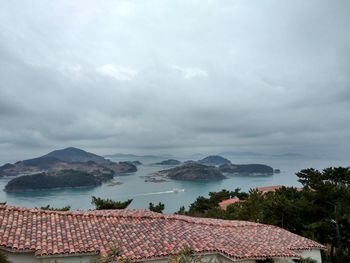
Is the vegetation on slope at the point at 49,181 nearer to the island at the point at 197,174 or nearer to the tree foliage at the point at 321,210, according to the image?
the island at the point at 197,174

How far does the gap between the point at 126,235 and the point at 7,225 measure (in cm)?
550

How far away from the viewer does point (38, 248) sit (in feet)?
44.7

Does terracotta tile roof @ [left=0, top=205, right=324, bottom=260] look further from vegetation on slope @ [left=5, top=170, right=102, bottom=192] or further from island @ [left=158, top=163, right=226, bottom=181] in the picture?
island @ [left=158, top=163, right=226, bottom=181]

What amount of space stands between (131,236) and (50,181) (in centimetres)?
12078

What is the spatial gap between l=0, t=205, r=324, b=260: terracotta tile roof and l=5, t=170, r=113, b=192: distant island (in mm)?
115224

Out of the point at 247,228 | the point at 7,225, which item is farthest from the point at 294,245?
the point at 7,225

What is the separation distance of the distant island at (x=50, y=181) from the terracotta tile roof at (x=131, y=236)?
4536 inches

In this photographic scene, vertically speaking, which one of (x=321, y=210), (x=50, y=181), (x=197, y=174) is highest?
(x=197, y=174)

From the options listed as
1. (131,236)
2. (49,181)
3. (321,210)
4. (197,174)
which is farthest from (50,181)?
(131,236)

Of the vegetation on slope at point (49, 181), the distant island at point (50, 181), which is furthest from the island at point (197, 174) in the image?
the vegetation on slope at point (49, 181)

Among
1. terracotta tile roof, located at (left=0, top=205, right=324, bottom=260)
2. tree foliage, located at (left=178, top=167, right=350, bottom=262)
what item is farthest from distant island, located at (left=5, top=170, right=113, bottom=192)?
terracotta tile roof, located at (left=0, top=205, right=324, bottom=260)

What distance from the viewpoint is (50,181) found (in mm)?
127188

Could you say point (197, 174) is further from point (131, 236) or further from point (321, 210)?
point (131, 236)

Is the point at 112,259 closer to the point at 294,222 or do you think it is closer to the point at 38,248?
the point at 38,248
